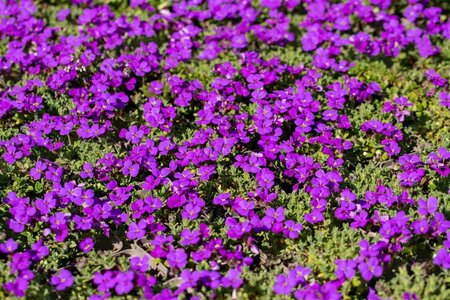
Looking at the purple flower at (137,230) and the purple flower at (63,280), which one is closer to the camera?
the purple flower at (63,280)

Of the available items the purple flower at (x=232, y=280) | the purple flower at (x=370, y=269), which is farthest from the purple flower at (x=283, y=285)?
the purple flower at (x=370, y=269)

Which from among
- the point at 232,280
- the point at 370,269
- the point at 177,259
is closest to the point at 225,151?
the point at 177,259

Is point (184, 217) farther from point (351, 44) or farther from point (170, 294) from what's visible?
point (351, 44)

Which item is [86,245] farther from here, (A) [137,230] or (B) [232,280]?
(B) [232,280]

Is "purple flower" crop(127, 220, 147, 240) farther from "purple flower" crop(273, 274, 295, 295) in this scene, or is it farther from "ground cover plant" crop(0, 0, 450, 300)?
"purple flower" crop(273, 274, 295, 295)

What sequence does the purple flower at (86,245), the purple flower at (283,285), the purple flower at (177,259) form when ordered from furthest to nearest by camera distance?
the purple flower at (86,245), the purple flower at (177,259), the purple flower at (283,285)

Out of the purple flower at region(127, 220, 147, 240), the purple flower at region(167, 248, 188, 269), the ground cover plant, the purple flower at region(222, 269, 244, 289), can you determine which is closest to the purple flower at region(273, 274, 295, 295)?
the ground cover plant

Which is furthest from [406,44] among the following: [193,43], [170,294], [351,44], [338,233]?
[170,294]

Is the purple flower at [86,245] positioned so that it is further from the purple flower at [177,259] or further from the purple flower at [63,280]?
the purple flower at [177,259]
